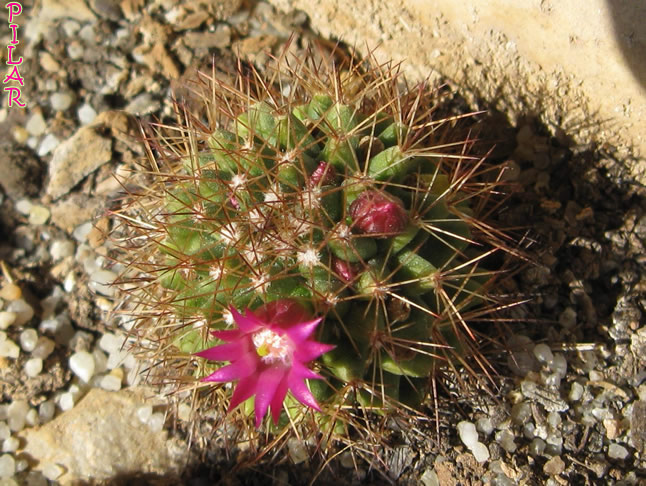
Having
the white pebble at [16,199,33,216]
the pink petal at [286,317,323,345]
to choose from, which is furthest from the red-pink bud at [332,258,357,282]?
the white pebble at [16,199,33,216]

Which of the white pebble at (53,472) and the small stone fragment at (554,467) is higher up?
the small stone fragment at (554,467)

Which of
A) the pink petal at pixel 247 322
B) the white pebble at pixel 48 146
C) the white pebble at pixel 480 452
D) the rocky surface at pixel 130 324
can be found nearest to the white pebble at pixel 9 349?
the rocky surface at pixel 130 324

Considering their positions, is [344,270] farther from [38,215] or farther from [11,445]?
[38,215]

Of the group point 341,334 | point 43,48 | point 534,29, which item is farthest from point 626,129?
point 43,48

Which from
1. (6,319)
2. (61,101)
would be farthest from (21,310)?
(61,101)

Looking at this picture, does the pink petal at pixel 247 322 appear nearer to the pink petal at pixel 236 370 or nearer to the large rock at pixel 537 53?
the pink petal at pixel 236 370

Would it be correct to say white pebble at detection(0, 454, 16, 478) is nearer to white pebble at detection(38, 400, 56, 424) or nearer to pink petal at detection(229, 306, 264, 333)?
white pebble at detection(38, 400, 56, 424)

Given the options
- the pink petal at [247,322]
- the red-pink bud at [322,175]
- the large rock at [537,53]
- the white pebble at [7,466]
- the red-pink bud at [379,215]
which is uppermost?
the large rock at [537,53]
